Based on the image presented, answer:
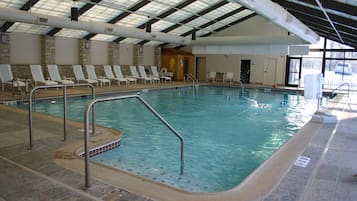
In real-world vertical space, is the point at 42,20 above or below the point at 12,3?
below

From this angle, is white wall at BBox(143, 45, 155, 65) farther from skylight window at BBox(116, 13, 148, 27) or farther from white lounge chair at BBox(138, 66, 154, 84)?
skylight window at BBox(116, 13, 148, 27)

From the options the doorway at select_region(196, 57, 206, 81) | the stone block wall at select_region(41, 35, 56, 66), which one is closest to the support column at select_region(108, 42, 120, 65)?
the stone block wall at select_region(41, 35, 56, 66)

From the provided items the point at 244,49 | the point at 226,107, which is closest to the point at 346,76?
the point at 244,49

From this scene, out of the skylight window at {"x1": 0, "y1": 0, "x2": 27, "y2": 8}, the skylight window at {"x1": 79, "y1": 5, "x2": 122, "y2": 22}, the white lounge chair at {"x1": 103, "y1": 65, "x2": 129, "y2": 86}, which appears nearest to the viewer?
the skylight window at {"x1": 0, "y1": 0, "x2": 27, "y2": 8}

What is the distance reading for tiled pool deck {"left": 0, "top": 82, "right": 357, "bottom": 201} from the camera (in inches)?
116

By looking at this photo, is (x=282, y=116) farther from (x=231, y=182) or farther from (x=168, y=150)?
(x=231, y=182)

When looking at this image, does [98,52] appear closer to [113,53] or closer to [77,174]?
[113,53]

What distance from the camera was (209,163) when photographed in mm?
5117

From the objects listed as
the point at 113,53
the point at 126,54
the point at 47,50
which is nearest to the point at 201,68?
the point at 126,54

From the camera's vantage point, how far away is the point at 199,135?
6.98 meters

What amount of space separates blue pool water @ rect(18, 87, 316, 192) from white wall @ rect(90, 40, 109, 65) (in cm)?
465

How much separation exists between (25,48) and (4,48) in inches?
42.4

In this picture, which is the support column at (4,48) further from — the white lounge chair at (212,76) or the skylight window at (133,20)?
the white lounge chair at (212,76)

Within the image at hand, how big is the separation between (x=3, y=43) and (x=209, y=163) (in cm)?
1017
